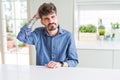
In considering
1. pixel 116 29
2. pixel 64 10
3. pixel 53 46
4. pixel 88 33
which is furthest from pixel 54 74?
pixel 116 29

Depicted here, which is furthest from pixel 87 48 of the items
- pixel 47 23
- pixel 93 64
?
pixel 47 23

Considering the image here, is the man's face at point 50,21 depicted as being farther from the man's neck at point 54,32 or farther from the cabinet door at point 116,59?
the cabinet door at point 116,59

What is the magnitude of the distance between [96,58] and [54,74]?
1439mm

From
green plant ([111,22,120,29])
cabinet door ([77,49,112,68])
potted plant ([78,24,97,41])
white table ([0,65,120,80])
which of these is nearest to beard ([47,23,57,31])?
white table ([0,65,120,80])

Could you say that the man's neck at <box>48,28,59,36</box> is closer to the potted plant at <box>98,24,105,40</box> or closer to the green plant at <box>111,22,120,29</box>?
the potted plant at <box>98,24,105,40</box>

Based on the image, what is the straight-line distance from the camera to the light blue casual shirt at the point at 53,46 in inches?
69.2

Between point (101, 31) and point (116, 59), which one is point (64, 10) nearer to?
point (101, 31)

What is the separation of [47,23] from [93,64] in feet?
4.28

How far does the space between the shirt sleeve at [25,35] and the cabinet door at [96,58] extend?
1062 mm

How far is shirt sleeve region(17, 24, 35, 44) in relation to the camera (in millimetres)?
1754

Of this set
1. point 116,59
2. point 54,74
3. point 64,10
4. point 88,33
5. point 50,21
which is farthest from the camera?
point 88,33

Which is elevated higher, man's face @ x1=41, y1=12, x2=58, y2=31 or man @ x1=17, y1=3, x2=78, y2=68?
man's face @ x1=41, y1=12, x2=58, y2=31

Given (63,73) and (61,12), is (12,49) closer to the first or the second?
(61,12)

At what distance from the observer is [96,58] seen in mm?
2727
